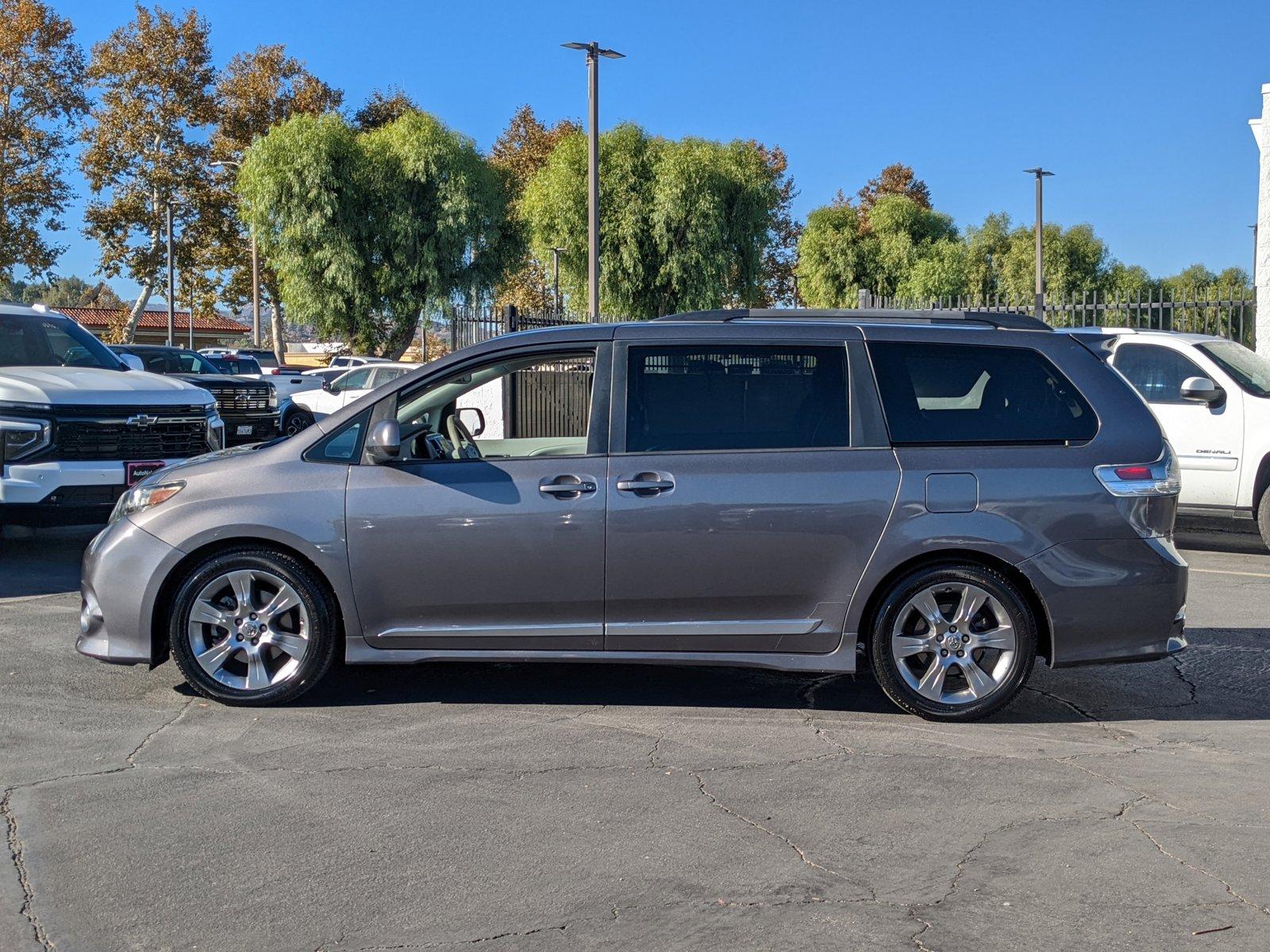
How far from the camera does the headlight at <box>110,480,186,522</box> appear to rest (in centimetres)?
605

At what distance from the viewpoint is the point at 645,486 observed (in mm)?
5793

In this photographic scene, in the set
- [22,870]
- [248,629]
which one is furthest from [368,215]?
[22,870]

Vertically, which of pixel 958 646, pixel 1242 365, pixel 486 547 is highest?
pixel 1242 365

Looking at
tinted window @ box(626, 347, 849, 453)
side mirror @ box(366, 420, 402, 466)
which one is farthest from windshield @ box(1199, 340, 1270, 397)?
side mirror @ box(366, 420, 402, 466)

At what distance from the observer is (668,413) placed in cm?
592

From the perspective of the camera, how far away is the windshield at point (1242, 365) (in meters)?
11.3

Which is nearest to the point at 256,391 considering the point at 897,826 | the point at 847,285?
the point at 897,826

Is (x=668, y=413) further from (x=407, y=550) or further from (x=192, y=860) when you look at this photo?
(x=192, y=860)

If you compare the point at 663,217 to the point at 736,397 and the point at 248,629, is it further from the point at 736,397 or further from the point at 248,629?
the point at 248,629

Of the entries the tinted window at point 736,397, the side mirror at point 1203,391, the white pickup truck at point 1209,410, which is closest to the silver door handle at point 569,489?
the tinted window at point 736,397

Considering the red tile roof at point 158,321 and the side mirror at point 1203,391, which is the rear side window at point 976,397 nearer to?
the side mirror at point 1203,391

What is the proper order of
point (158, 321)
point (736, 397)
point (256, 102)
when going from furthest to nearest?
point (158, 321), point (256, 102), point (736, 397)

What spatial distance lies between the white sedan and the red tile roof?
7056cm

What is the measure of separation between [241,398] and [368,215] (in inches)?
1135
